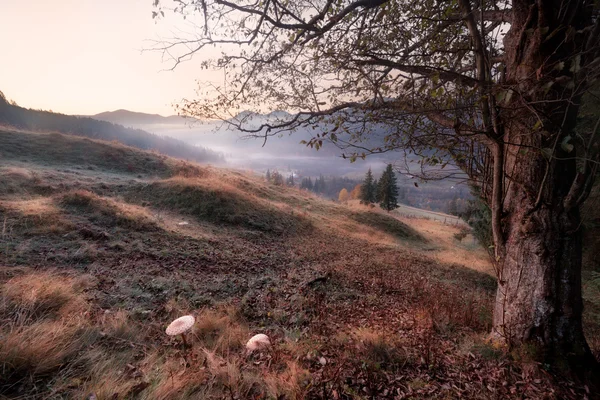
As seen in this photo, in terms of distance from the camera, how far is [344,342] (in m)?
3.81

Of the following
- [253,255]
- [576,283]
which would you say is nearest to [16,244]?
[253,255]

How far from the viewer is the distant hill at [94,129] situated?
41922 millimetres

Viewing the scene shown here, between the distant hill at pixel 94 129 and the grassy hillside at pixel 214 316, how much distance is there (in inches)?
834

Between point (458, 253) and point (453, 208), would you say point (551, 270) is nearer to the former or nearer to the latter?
point (458, 253)

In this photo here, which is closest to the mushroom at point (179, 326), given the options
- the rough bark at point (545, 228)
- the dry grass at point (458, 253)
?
the rough bark at point (545, 228)

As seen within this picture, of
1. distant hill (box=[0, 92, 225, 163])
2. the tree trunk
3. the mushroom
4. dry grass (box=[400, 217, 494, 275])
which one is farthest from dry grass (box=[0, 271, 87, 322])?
distant hill (box=[0, 92, 225, 163])

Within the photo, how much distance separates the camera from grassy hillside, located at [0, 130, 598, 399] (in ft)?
8.41

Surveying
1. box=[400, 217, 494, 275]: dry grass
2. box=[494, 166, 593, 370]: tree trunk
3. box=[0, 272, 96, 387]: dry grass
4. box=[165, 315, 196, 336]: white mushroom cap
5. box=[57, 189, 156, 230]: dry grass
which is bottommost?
box=[400, 217, 494, 275]: dry grass

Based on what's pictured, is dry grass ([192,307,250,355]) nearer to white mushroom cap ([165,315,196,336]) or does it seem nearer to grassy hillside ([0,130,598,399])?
grassy hillside ([0,130,598,399])

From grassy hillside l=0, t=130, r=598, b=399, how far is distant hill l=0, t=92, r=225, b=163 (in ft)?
69.5

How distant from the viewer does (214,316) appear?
14.8ft

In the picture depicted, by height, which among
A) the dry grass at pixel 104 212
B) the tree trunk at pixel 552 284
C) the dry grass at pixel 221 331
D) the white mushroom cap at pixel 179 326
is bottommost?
the dry grass at pixel 221 331

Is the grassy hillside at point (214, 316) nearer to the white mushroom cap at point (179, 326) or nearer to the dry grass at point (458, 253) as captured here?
the white mushroom cap at point (179, 326)

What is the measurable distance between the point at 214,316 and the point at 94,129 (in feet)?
336
